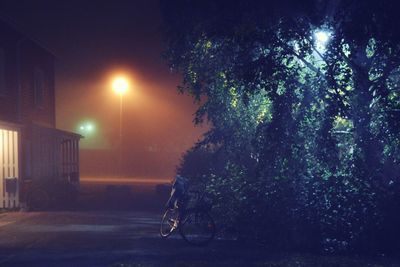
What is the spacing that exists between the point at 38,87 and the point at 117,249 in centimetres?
1482

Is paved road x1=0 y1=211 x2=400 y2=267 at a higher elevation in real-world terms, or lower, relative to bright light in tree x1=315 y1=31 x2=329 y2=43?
lower

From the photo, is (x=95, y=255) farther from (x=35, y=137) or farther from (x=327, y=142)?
(x=35, y=137)

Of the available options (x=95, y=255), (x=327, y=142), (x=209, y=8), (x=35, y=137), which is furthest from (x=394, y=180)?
(x=35, y=137)

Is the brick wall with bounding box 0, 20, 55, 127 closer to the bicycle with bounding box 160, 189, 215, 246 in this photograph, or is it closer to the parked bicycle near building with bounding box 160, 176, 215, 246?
the parked bicycle near building with bounding box 160, 176, 215, 246

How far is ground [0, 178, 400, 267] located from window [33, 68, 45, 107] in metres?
8.79

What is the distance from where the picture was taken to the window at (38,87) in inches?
905

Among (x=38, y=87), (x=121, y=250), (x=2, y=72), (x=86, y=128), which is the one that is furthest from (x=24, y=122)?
(x=86, y=128)

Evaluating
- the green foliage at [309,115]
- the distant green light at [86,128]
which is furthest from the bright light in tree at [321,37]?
the distant green light at [86,128]

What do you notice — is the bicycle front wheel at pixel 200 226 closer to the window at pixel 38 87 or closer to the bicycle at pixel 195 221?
the bicycle at pixel 195 221

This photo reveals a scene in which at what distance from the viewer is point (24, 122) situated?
812 inches

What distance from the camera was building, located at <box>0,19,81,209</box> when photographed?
1898 cm

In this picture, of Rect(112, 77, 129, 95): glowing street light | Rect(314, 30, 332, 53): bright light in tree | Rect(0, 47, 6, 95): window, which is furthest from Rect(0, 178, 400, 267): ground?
Rect(112, 77, 129, 95): glowing street light

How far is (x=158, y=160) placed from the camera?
2170 inches

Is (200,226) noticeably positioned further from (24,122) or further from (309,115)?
(24,122)
